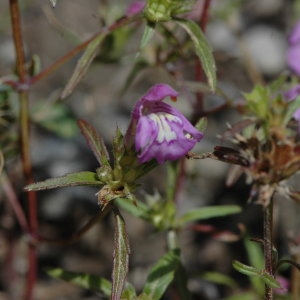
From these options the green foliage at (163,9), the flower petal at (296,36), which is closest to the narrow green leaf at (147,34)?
the green foliage at (163,9)

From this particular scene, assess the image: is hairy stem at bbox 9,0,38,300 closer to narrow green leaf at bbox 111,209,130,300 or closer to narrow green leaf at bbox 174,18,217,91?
narrow green leaf at bbox 174,18,217,91

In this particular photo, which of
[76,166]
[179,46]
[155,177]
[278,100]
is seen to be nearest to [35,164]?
[76,166]

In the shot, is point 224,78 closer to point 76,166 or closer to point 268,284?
point 76,166

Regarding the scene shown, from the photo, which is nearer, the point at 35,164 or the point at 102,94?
the point at 35,164

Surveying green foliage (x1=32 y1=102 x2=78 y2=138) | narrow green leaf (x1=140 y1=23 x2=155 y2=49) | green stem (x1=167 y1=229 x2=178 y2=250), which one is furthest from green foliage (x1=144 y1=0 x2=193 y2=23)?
green foliage (x1=32 y1=102 x2=78 y2=138)

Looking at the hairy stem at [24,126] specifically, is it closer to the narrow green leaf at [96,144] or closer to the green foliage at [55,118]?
the narrow green leaf at [96,144]

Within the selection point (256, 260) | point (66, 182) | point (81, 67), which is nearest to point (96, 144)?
point (66, 182)
